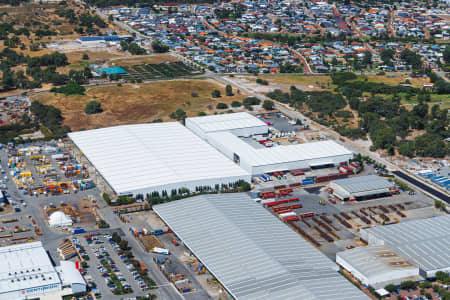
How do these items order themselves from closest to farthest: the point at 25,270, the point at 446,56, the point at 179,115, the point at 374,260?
the point at 25,270, the point at 374,260, the point at 179,115, the point at 446,56

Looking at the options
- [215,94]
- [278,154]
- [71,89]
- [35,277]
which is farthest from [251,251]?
[71,89]

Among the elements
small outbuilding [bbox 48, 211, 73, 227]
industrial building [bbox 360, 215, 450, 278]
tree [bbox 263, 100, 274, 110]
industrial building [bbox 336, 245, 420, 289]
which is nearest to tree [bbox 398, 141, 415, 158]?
industrial building [bbox 360, 215, 450, 278]

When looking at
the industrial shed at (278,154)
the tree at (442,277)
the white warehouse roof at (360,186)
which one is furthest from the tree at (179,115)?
the tree at (442,277)


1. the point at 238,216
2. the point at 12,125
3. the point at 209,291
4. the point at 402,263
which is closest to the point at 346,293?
the point at 402,263

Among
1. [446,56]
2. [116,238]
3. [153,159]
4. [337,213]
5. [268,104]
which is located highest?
[446,56]

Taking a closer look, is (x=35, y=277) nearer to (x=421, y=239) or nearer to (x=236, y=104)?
(x=421, y=239)

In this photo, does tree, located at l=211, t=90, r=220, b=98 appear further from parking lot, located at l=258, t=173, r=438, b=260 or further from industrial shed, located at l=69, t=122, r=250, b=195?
parking lot, located at l=258, t=173, r=438, b=260
